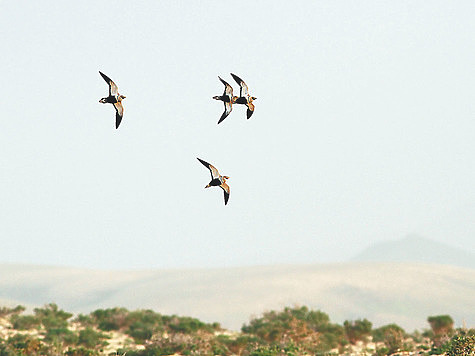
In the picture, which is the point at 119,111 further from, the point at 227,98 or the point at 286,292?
the point at 286,292

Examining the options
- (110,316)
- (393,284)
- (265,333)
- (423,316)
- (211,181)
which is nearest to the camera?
(211,181)

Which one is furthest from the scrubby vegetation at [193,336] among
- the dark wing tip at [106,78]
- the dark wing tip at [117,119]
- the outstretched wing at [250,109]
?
the dark wing tip at [106,78]

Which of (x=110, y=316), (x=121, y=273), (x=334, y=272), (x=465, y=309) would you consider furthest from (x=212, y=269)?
(x=110, y=316)

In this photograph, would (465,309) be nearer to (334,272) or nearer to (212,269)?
(334,272)

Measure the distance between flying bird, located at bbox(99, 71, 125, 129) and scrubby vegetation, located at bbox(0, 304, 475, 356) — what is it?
8.89 metres

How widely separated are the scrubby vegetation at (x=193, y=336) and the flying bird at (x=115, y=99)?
29.2 ft

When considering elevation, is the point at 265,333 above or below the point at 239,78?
below

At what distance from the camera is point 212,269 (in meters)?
123

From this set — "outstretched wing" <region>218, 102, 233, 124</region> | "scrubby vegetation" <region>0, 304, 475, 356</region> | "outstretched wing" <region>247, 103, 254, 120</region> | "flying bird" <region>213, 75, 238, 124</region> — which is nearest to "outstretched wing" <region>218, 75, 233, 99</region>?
"flying bird" <region>213, 75, 238, 124</region>

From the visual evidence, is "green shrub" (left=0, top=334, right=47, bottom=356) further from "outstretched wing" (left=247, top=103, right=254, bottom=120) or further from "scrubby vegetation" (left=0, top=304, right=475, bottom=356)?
"outstretched wing" (left=247, top=103, right=254, bottom=120)

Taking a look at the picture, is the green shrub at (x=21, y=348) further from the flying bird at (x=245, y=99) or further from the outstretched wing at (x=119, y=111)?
the flying bird at (x=245, y=99)

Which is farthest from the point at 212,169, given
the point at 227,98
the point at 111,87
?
the point at 111,87

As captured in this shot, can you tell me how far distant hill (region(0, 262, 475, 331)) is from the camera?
245 feet

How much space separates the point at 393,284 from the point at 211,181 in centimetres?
7950
